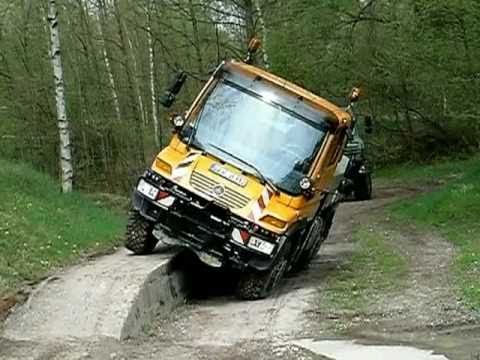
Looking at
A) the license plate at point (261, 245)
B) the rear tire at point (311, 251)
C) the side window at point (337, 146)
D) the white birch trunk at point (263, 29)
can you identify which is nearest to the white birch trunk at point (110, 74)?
the white birch trunk at point (263, 29)

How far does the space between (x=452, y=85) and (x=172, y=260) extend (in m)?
14.7

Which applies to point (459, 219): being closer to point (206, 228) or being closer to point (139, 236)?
point (139, 236)

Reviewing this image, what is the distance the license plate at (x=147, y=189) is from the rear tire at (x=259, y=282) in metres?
1.43

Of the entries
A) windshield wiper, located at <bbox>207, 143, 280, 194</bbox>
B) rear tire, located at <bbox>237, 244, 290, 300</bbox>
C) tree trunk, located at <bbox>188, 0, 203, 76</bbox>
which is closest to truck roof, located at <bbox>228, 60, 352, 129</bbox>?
windshield wiper, located at <bbox>207, 143, 280, 194</bbox>

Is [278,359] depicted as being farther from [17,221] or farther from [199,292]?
[17,221]

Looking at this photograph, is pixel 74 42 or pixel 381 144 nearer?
pixel 74 42

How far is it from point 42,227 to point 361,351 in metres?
7.02

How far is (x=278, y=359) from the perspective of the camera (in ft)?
24.2

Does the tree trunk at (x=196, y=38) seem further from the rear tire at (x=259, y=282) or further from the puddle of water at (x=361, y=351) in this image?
the puddle of water at (x=361, y=351)

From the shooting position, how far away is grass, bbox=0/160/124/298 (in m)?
11.2

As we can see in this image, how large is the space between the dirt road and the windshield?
62.2 inches

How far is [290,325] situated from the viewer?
927 centimetres

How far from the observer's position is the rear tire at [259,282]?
1096 centimetres

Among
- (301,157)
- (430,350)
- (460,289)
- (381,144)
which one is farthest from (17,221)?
(381,144)
